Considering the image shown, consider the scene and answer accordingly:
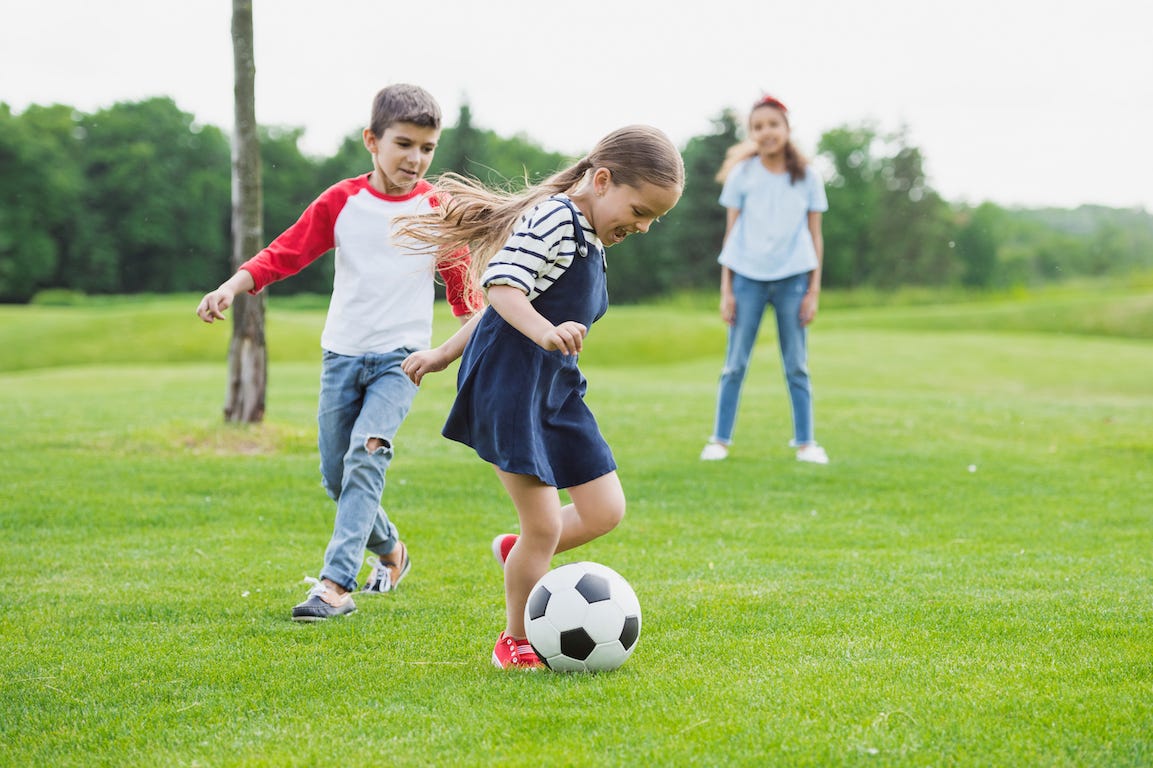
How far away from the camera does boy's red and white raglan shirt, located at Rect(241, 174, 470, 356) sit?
4.54m

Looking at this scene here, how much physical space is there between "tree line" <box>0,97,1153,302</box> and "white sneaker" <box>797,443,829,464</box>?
1775 inches

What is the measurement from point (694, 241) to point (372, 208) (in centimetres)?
5281

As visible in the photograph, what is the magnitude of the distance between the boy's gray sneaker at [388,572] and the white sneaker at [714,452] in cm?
372

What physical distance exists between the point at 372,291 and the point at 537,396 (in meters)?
1.42

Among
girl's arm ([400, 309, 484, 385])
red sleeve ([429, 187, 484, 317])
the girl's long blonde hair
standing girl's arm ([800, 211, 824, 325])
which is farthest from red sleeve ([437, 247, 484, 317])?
standing girl's arm ([800, 211, 824, 325])

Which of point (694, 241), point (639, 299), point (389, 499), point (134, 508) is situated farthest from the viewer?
point (639, 299)

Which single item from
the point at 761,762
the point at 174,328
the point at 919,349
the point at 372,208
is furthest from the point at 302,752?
the point at 174,328

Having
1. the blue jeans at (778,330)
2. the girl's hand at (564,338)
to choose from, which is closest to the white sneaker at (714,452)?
the blue jeans at (778,330)

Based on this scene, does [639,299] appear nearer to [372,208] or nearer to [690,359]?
[690,359]

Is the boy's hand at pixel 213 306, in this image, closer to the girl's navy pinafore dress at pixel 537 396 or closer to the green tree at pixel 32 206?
the girl's navy pinafore dress at pixel 537 396

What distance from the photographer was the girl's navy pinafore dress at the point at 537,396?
338 centimetres

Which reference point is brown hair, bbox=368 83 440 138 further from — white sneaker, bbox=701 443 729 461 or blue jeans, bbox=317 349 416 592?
white sneaker, bbox=701 443 729 461

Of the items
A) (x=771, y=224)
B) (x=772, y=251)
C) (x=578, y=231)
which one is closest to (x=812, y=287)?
(x=772, y=251)

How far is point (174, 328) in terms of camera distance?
2528 centimetres
